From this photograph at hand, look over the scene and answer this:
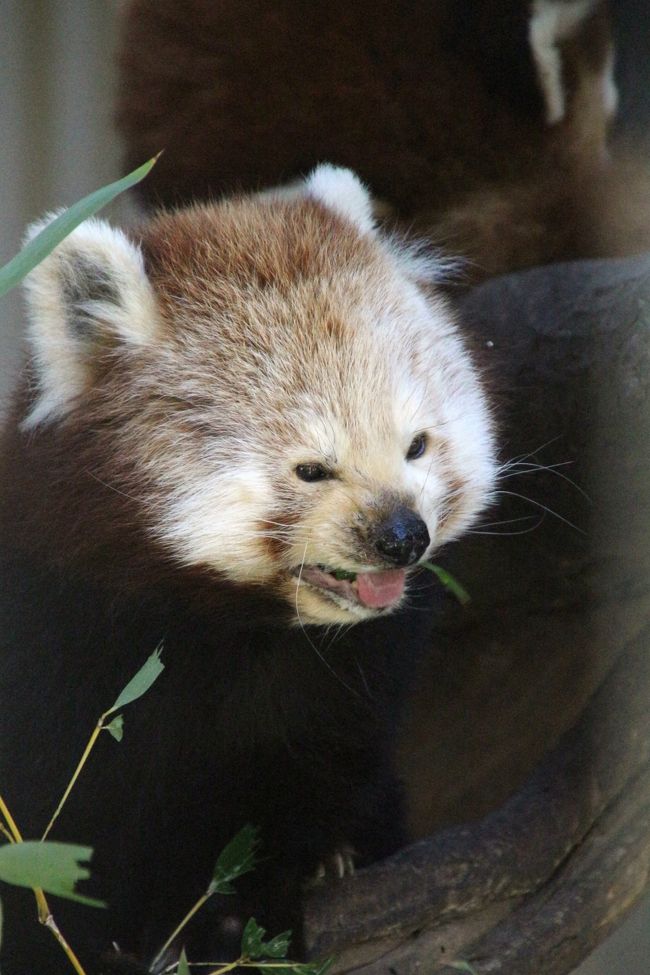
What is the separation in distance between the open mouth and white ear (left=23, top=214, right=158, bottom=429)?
48 centimetres

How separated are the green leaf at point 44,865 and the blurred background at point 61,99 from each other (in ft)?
6.99

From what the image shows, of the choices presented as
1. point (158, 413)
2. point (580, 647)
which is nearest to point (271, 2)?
point (158, 413)

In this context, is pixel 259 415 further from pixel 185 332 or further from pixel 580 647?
pixel 580 647

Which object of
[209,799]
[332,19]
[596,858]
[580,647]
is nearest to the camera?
[209,799]

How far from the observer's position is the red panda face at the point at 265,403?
70.2 inches

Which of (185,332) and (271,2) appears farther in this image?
(271,2)

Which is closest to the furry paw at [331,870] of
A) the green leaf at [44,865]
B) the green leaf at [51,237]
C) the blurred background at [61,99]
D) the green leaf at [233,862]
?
the green leaf at [233,862]

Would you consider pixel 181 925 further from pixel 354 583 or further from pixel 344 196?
pixel 344 196

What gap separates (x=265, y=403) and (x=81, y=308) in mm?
346

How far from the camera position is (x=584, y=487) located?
270cm

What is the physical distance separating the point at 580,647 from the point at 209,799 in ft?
4.68

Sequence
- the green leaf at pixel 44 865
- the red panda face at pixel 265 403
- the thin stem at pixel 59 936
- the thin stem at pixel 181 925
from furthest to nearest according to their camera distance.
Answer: the thin stem at pixel 181 925 < the red panda face at pixel 265 403 < the thin stem at pixel 59 936 < the green leaf at pixel 44 865

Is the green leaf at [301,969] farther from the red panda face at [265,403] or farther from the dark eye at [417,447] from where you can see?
the dark eye at [417,447]

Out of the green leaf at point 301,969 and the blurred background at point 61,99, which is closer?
the green leaf at point 301,969
